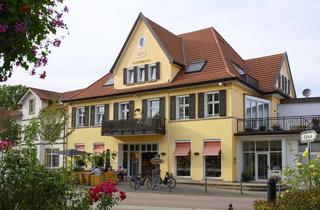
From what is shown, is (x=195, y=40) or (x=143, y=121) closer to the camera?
(x=143, y=121)

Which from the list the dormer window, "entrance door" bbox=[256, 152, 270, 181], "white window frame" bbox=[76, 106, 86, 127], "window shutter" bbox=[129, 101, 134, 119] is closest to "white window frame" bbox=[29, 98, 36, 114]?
"white window frame" bbox=[76, 106, 86, 127]

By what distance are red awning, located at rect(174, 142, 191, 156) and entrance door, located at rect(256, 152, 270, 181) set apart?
15.4ft

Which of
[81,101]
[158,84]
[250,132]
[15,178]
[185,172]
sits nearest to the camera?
[15,178]

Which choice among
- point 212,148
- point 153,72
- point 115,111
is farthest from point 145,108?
point 212,148

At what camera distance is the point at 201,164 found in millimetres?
32594

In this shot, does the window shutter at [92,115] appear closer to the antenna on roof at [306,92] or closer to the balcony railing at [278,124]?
the balcony railing at [278,124]

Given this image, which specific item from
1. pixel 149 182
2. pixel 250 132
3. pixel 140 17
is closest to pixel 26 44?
pixel 149 182

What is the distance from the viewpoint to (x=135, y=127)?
34656 millimetres

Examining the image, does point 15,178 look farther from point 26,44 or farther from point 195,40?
A: point 195,40

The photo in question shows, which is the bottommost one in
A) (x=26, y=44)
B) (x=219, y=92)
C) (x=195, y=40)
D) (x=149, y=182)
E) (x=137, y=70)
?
(x=149, y=182)

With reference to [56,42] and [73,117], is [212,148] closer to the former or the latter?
[73,117]

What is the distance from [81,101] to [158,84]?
8830mm

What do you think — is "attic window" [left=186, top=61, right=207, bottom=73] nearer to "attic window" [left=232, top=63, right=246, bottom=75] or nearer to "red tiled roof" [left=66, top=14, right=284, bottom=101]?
"red tiled roof" [left=66, top=14, right=284, bottom=101]

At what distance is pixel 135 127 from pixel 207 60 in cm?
717
